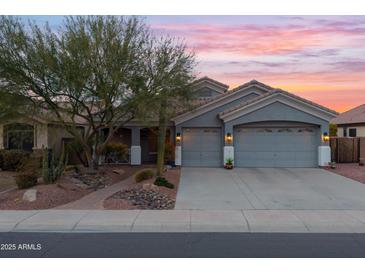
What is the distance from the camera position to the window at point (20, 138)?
21734 mm

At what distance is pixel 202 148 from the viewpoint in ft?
70.4

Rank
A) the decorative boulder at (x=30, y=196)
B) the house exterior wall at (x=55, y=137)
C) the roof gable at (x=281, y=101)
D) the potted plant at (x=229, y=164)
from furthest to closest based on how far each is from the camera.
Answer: the house exterior wall at (x=55, y=137)
the roof gable at (x=281, y=101)
the potted plant at (x=229, y=164)
the decorative boulder at (x=30, y=196)

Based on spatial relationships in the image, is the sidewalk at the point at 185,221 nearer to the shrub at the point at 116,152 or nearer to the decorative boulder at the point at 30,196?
the decorative boulder at the point at 30,196

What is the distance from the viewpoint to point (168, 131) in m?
22.6

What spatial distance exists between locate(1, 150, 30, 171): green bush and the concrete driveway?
29.6 feet

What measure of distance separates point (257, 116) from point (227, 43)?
526 centimetres

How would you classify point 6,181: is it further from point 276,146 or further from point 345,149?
point 345,149

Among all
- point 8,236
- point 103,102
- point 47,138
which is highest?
point 103,102

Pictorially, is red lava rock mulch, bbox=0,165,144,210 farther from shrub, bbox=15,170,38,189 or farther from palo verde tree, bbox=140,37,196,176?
palo verde tree, bbox=140,37,196,176

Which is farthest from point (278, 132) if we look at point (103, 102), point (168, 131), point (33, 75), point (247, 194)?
point (33, 75)

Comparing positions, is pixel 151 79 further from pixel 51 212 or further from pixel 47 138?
pixel 47 138

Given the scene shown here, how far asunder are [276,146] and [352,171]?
423 centimetres

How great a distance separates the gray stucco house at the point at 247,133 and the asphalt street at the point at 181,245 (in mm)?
12827

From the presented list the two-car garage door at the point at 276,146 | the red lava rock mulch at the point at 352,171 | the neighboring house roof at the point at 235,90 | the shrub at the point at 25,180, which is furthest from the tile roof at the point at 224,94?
the shrub at the point at 25,180
